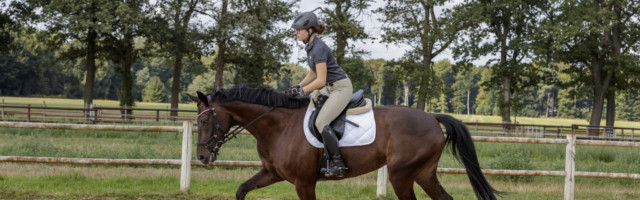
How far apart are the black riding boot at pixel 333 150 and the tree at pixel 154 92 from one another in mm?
79326

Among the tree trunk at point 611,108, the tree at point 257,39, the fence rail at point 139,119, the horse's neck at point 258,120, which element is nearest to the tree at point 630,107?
the tree trunk at point 611,108

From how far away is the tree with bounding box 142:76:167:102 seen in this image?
82.3 m

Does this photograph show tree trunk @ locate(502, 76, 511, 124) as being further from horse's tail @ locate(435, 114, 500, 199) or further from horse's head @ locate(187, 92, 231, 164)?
horse's head @ locate(187, 92, 231, 164)

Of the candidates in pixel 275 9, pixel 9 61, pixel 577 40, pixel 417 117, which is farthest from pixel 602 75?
pixel 9 61

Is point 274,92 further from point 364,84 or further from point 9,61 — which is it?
point 9,61

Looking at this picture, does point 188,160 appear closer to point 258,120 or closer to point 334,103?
point 258,120

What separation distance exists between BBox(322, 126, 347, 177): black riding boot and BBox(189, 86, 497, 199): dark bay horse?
0.12 meters

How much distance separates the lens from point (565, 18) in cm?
3444

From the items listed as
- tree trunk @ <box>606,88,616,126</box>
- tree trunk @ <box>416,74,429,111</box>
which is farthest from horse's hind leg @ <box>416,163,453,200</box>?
tree trunk @ <box>606,88,616,126</box>

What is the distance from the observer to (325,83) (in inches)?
206

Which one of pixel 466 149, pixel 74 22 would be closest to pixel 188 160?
pixel 466 149

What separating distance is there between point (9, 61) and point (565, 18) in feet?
235

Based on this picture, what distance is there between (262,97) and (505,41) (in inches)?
1346

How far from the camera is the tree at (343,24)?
35.1 m
